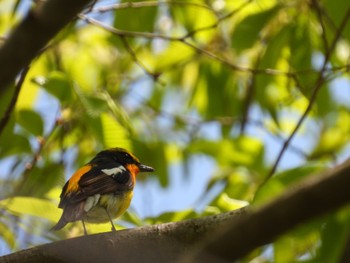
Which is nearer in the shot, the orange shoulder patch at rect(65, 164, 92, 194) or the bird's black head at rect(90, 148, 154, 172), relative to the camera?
the orange shoulder patch at rect(65, 164, 92, 194)

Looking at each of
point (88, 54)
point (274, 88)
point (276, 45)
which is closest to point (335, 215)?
point (276, 45)

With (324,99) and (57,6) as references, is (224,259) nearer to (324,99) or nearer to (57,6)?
(57,6)

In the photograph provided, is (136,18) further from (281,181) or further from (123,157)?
(281,181)

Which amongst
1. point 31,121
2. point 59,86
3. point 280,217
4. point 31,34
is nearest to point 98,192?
point 31,121

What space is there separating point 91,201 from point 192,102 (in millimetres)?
2049

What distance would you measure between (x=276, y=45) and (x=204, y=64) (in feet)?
4.76

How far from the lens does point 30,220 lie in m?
3.21

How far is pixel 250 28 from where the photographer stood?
15.0 ft

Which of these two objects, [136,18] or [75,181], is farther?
[136,18]

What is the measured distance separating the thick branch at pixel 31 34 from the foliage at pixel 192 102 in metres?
1.26

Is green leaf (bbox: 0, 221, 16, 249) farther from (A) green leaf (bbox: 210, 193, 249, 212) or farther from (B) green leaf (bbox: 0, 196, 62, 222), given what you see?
(A) green leaf (bbox: 210, 193, 249, 212)

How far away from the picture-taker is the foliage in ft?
10.8

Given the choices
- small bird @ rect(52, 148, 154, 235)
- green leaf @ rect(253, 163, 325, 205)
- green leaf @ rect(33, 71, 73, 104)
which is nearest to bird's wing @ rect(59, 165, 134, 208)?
small bird @ rect(52, 148, 154, 235)

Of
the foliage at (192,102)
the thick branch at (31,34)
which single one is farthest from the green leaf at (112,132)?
the thick branch at (31,34)
